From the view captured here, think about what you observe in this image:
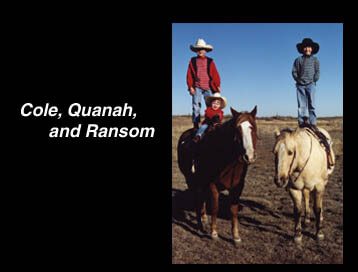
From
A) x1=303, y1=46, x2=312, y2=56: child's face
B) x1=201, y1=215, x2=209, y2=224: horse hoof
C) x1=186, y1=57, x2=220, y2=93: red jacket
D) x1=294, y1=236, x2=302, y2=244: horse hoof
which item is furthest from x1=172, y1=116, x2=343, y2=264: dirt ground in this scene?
x1=303, y1=46, x2=312, y2=56: child's face

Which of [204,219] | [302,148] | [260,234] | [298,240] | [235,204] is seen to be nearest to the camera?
[302,148]

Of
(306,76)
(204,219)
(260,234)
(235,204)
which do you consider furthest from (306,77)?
(204,219)

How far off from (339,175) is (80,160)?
32.2ft

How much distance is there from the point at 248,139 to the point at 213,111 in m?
1.93

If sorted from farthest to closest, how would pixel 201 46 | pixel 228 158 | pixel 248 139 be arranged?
pixel 201 46
pixel 228 158
pixel 248 139

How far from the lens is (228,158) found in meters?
5.52

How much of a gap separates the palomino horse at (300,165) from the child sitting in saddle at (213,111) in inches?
56.4

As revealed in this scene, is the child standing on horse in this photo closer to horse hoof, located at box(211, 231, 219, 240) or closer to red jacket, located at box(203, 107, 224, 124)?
red jacket, located at box(203, 107, 224, 124)

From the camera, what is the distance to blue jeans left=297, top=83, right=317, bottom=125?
618cm

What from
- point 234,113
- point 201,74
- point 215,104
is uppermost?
point 201,74

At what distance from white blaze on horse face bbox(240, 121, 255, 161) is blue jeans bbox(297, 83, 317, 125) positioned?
2228mm

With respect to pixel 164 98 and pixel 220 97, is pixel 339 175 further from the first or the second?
pixel 164 98

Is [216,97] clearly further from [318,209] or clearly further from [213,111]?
[318,209]

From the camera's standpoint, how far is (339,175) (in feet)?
36.8
